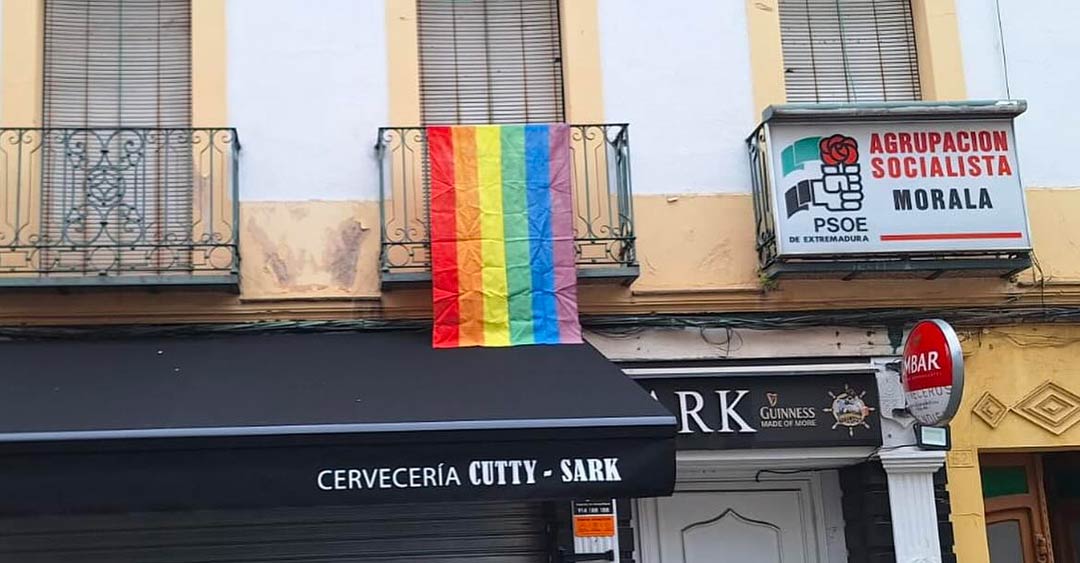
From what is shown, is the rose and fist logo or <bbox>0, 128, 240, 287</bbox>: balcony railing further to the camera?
the rose and fist logo

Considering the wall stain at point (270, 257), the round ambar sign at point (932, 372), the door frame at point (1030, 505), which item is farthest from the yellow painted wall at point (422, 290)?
the door frame at point (1030, 505)

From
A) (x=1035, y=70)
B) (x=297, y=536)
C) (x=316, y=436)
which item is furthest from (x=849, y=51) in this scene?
(x=297, y=536)

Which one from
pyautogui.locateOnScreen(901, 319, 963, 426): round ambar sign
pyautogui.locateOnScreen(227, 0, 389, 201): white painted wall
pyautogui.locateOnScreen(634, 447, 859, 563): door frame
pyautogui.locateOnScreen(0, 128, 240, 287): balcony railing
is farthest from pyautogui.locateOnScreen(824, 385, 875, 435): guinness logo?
pyautogui.locateOnScreen(0, 128, 240, 287): balcony railing

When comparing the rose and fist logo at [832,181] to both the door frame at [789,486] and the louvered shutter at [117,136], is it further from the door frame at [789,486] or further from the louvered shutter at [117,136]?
the louvered shutter at [117,136]

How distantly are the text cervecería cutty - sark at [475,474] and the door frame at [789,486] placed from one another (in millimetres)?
1526

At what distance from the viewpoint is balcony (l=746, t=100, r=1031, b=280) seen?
311 inches

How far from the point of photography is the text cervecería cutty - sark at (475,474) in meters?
6.40

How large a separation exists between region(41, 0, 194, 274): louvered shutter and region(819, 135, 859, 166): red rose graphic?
389 cm

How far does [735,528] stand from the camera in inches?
326

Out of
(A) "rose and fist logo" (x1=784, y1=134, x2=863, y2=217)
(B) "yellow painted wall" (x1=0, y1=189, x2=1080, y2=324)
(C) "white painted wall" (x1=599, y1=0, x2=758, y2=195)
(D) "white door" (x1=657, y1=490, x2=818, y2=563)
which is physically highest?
(C) "white painted wall" (x1=599, y1=0, x2=758, y2=195)

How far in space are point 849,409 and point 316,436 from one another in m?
3.39

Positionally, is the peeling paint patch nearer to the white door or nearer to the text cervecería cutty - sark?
the text cervecería cutty - sark

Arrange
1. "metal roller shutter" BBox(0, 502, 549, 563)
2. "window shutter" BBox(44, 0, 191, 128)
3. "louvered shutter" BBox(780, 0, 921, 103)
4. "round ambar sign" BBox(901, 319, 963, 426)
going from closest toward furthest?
"round ambar sign" BBox(901, 319, 963, 426)
"metal roller shutter" BBox(0, 502, 549, 563)
"window shutter" BBox(44, 0, 191, 128)
"louvered shutter" BBox(780, 0, 921, 103)

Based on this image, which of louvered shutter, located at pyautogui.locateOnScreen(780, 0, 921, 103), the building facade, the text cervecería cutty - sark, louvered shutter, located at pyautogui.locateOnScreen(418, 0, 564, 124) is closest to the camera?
the text cervecería cutty - sark
